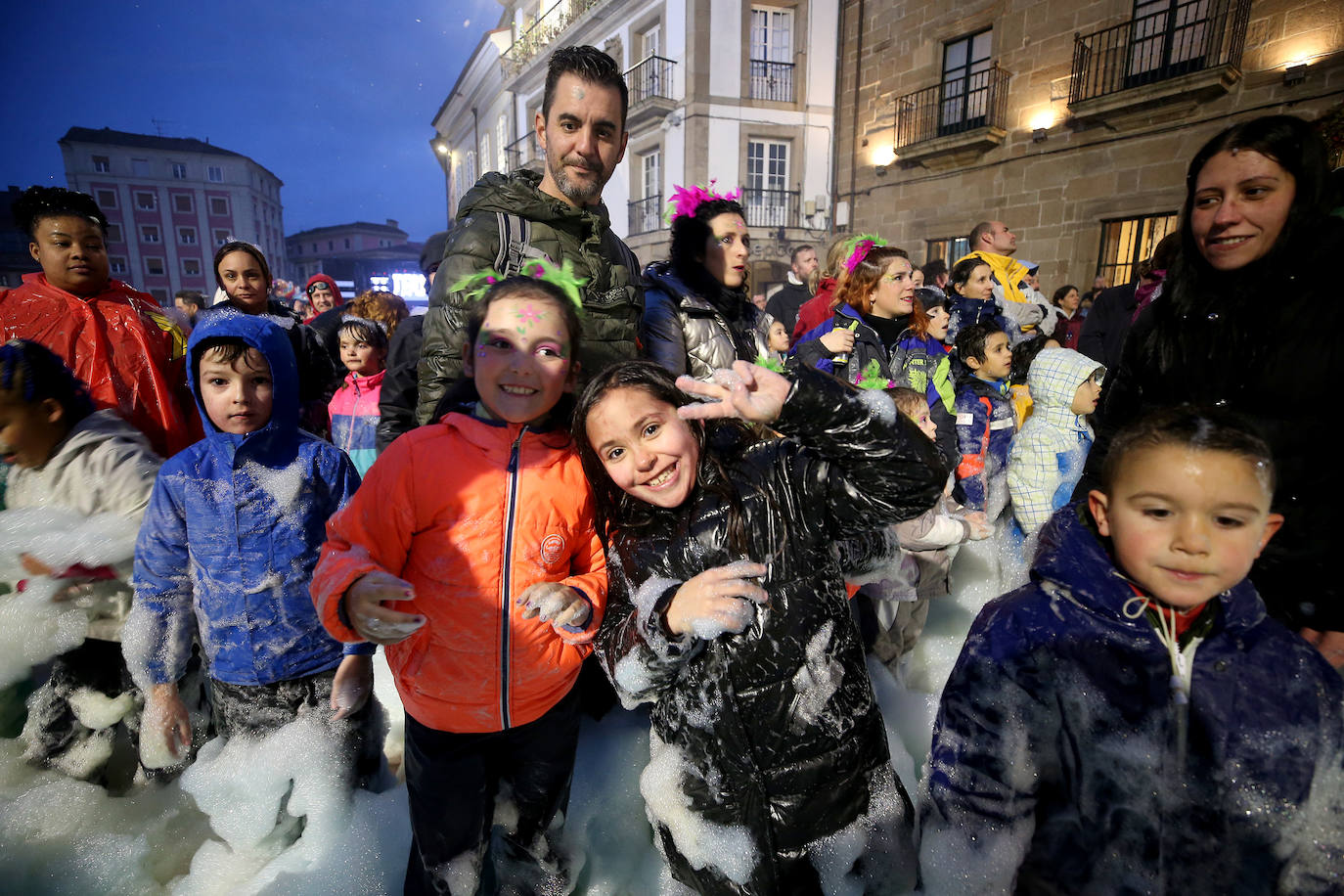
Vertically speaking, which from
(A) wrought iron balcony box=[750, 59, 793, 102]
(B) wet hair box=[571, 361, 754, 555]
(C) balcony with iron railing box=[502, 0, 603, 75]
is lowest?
(B) wet hair box=[571, 361, 754, 555]

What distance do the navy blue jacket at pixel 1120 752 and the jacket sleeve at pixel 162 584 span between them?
7.18 feet

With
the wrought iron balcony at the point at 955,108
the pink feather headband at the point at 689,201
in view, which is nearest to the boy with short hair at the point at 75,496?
the pink feather headband at the point at 689,201

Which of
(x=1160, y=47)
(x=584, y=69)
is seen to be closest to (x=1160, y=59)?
(x=1160, y=47)

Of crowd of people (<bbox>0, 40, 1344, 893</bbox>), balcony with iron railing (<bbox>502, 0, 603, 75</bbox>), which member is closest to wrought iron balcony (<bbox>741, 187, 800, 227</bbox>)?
balcony with iron railing (<bbox>502, 0, 603, 75</bbox>)

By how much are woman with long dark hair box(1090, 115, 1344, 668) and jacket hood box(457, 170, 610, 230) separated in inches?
72.8

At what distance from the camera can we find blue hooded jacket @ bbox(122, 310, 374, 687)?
182 centimetres

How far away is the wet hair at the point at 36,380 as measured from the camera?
1.81m

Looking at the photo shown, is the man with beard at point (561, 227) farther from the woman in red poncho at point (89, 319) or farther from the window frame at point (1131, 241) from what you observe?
the window frame at point (1131, 241)

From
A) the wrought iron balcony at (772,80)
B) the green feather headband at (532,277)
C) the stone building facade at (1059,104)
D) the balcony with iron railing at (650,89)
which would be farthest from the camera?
the balcony with iron railing at (650,89)

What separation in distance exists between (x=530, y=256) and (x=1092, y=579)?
1.74 m

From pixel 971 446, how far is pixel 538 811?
3.48m

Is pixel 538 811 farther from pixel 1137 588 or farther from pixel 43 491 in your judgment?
pixel 43 491

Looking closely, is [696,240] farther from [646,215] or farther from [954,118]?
[646,215]

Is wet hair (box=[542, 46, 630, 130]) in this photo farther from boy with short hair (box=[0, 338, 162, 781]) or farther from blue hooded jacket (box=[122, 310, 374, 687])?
boy with short hair (box=[0, 338, 162, 781])
